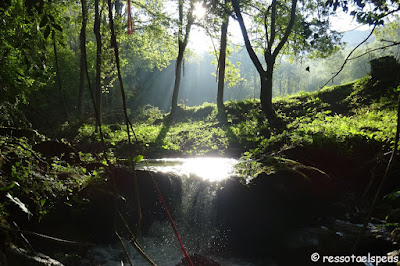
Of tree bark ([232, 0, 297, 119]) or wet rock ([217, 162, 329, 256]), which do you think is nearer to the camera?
wet rock ([217, 162, 329, 256])

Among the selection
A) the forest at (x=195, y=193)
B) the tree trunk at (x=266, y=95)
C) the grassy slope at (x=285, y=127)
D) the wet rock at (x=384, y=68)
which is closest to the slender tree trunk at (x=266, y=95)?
the tree trunk at (x=266, y=95)

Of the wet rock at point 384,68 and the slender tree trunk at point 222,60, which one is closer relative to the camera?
the wet rock at point 384,68

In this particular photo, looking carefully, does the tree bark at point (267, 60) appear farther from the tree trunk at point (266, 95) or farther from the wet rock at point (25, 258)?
the wet rock at point (25, 258)

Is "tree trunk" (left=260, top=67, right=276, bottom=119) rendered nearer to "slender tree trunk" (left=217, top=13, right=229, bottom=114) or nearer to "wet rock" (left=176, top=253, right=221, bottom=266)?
"slender tree trunk" (left=217, top=13, right=229, bottom=114)

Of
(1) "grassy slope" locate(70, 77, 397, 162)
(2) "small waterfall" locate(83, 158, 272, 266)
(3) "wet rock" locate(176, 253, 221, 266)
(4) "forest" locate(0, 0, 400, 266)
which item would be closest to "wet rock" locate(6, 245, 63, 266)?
(4) "forest" locate(0, 0, 400, 266)

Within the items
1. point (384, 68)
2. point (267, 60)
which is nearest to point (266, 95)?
point (267, 60)

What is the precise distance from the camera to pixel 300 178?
21.2 ft

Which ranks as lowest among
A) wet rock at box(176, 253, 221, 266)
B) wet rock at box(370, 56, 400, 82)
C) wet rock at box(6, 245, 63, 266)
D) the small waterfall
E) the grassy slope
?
wet rock at box(176, 253, 221, 266)

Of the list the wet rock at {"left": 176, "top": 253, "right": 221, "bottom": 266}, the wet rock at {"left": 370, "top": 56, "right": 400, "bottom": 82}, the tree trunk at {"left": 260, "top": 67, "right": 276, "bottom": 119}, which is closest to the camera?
the wet rock at {"left": 176, "top": 253, "right": 221, "bottom": 266}

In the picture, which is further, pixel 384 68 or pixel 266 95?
pixel 266 95

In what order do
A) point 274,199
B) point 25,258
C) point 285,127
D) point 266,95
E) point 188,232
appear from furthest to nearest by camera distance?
point 266,95 → point 285,127 → point 274,199 → point 188,232 → point 25,258

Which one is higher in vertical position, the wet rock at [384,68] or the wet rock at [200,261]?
the wet rock at [384,68]

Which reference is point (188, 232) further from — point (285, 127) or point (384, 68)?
→ point (384, 68)

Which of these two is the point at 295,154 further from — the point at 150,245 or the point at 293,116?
the point at 293,116
